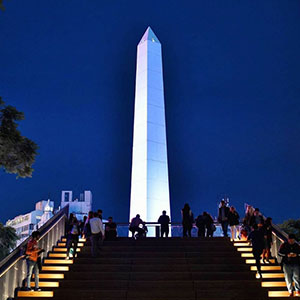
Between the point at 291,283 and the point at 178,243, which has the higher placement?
the point at 178,243

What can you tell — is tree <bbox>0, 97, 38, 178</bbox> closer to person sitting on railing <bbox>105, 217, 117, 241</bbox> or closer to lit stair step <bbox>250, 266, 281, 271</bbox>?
person sitting on railing <bbox>105, 217, 117, 241</bbox>

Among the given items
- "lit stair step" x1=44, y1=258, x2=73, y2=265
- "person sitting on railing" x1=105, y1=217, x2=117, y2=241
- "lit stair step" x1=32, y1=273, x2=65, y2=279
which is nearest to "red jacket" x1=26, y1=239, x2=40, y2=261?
"lit stair step" x1=32, y1=273, x2=65, y2=279

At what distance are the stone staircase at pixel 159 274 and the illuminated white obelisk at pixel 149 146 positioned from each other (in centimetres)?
992

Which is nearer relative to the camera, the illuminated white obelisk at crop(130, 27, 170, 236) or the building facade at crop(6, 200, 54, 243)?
the illuminated white obelisk at crop(130, 27, 170, 236)

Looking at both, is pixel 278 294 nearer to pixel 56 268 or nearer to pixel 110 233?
pixel 56 268

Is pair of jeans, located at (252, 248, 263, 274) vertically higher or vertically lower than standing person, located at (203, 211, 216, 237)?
lower

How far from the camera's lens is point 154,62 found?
2891 centimetres

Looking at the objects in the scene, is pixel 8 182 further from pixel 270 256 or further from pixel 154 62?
pixel 270 256

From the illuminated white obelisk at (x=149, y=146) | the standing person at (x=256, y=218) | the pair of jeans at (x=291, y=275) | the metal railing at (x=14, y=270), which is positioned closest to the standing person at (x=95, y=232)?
the metal railing at (x=14, y=270)

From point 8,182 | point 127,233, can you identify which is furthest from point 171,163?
point 127,233

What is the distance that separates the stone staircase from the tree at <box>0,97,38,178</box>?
10.2 ft

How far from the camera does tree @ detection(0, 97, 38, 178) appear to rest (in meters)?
15.6

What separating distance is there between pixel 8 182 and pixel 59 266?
110 metres

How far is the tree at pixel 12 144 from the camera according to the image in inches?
613
